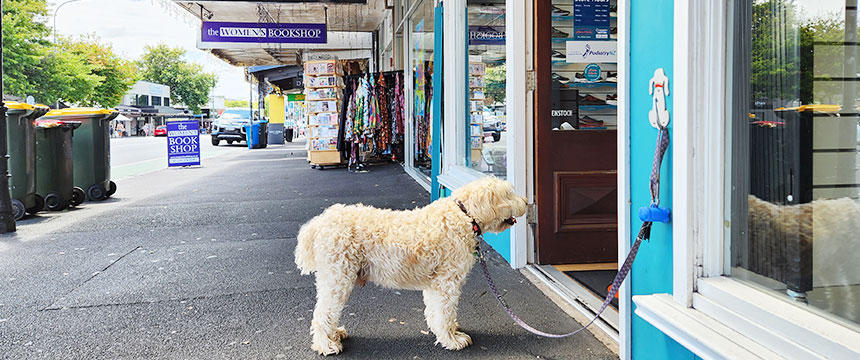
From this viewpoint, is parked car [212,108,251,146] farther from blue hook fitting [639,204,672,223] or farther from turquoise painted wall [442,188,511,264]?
blue hook fitting [639,204,672,223]

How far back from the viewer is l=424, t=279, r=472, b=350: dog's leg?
291 cm

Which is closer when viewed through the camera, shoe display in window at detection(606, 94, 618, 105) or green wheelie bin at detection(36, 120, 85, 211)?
shoe display in window at detection(606, 94, 618, 105)

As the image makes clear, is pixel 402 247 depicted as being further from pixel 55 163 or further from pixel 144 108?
pixel 144 108

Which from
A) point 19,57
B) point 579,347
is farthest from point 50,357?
point 19,57

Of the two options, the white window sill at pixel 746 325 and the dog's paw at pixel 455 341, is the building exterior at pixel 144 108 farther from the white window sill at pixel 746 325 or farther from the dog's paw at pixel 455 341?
the white window sill at pixel 746 325

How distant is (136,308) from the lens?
12.3 feet

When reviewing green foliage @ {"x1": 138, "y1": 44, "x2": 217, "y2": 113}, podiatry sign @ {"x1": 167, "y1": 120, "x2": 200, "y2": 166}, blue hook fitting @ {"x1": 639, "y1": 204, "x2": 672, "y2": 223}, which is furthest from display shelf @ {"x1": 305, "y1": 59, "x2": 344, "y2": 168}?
green foliage @ {"x1": 138, "y1": 44, "x2": 217, "y2": 113}

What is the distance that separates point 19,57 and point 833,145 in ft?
123

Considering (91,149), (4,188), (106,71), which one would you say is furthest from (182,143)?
(106,71)

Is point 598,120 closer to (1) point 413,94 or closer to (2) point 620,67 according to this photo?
(2) point 620,67

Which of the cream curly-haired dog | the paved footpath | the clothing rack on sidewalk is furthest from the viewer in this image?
the clothing rack on sidewalk

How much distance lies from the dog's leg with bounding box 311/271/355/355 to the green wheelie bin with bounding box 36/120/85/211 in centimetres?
629

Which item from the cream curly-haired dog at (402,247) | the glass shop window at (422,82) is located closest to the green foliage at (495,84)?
the cream curly-haired dog at (402,247)

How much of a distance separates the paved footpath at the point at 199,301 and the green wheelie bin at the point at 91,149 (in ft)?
5.29
